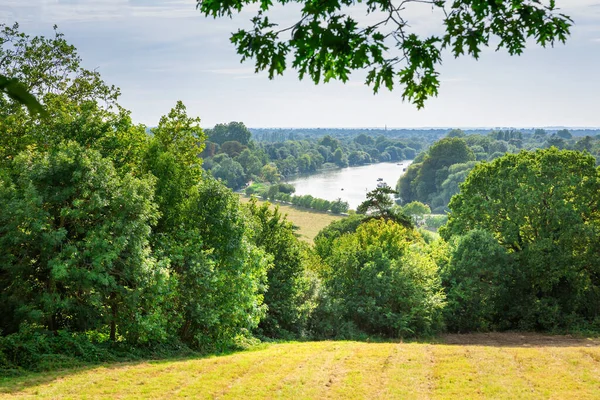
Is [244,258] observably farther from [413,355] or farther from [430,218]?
[430,218]

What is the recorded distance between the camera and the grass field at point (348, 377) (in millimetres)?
11248

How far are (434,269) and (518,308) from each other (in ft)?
15.3

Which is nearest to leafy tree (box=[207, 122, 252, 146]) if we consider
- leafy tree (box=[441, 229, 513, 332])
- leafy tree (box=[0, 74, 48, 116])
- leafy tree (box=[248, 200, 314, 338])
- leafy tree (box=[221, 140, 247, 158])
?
leafy tree (box=[221, 140, 247, 158])

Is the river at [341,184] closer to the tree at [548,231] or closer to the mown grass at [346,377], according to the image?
the tree at [548,231]

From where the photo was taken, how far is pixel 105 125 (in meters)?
18.4

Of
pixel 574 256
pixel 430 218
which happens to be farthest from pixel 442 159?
pixel 574 256

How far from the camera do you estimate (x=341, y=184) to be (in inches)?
5723

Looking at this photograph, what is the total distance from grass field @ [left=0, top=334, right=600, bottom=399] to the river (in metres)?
88.6

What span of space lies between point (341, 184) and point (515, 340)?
124 meters

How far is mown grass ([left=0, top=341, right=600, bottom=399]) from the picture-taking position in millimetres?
11250

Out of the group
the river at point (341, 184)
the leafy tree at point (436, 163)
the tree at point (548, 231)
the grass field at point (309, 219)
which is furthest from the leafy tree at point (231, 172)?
the tree at point (548, 231)

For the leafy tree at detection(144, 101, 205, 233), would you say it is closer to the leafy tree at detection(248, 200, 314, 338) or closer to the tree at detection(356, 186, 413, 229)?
the leafy tree at detection(248, 200, 314, 338)

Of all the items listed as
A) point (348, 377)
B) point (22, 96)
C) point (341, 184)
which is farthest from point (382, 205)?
point (341, 184)

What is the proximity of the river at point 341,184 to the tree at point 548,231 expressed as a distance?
248 ft
